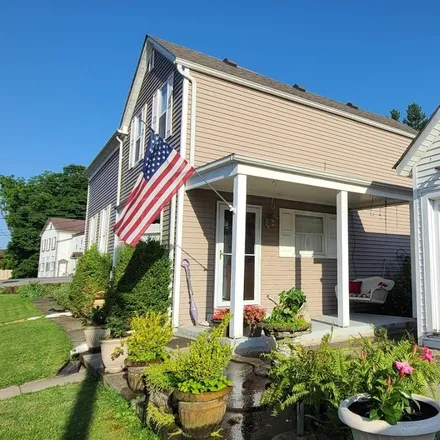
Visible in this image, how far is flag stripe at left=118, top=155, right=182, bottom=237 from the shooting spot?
20.5 ft

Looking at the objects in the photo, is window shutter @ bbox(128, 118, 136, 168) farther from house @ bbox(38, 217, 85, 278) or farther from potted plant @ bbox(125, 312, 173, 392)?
house @ bbox(38, 217, 85, 278)

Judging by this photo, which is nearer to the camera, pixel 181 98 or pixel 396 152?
pixel 181 98

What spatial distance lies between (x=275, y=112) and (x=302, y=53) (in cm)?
818

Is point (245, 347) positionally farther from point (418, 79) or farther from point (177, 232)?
point (418, 79)

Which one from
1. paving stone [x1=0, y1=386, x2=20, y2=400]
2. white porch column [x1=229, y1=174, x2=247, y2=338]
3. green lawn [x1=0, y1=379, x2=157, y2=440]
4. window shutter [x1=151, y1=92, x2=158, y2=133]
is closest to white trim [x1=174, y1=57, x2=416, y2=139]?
window shutter [x1=151, y1=92, x2=158, y2=133]

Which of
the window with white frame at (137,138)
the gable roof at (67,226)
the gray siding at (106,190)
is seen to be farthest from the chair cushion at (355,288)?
the gable roof at (67,226)

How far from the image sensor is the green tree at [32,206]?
46469 mm

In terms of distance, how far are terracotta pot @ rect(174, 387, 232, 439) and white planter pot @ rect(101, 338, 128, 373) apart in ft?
6.81

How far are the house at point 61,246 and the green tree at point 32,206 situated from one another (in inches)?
243

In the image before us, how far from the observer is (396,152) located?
38.2ft

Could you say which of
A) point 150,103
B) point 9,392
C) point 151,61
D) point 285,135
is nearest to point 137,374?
point 9,392

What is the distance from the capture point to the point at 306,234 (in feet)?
30.8

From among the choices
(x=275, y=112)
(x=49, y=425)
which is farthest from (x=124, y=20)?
(x=49, y=425)

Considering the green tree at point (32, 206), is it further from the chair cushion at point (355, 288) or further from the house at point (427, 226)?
the house at point (427, 226)
